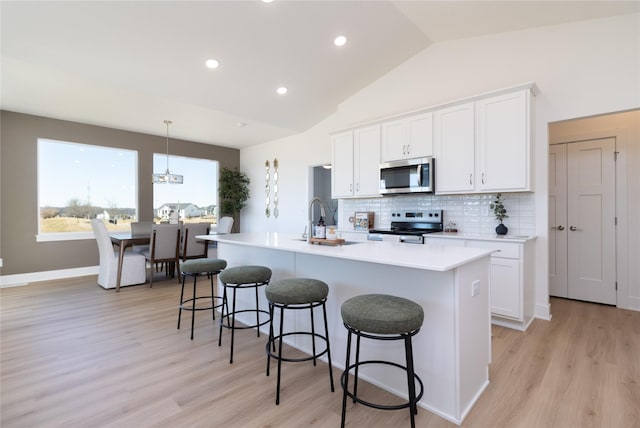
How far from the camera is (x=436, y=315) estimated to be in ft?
5.82

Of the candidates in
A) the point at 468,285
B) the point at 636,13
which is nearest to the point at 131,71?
the point at 468,285

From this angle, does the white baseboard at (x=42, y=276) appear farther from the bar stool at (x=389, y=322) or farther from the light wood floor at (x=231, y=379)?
the bar stool at (x=389, y=322)

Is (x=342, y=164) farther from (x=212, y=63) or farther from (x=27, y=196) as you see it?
(x=27, y=196)

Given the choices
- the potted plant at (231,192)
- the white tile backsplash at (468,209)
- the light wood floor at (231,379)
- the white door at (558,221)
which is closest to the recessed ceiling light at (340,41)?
the white tile backsplash at (468,209)

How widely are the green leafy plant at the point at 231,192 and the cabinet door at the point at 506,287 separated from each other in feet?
19.0

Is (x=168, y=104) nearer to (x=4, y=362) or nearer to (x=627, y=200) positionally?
(x=4, y=362)

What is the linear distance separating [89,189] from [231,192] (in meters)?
2.72

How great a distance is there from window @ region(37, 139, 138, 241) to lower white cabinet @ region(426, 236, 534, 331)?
6237 mm

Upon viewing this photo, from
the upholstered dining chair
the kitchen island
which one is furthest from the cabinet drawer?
the upholstered dining chair

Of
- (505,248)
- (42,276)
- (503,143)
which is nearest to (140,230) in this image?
(42,276)

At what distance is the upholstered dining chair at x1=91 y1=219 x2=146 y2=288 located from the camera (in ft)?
14.8

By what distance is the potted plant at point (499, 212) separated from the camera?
3443 mm

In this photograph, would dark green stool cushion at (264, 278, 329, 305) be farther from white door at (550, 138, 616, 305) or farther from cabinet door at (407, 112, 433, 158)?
white door at (550, 138, 616, 305)

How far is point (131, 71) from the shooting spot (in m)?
3.69
